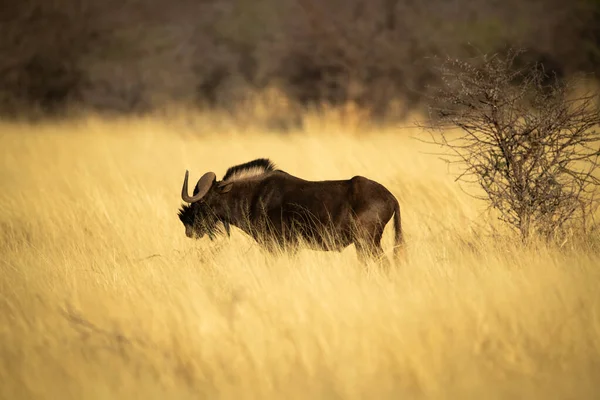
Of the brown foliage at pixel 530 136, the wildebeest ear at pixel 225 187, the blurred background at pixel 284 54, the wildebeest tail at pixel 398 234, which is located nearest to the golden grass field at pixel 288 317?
the wildebeest tail at pixel 398 234

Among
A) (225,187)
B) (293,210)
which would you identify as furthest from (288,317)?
(225,187)

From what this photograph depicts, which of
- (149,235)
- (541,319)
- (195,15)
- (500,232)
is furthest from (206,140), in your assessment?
(195,15)

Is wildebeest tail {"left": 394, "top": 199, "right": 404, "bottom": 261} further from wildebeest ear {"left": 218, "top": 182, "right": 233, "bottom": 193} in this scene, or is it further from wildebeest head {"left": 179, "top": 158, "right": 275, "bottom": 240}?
wildebeest ear {"left": 218, "top": 182, "right": 233, "bottom": 193}

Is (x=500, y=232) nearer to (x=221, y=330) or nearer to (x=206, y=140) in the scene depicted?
(x=221, y=330)

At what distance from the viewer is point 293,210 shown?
6.21 m

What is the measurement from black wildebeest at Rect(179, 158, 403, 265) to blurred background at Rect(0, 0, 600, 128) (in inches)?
419

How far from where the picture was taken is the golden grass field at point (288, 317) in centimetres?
385

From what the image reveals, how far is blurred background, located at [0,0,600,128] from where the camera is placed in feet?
67.6

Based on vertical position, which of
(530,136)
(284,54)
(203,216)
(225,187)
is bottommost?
(203,216)

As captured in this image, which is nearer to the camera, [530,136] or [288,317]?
[288,317]

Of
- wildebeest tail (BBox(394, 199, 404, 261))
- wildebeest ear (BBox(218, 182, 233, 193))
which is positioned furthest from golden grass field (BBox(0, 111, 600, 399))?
wildebeest ear (BBox(218, 182, 233, 193))

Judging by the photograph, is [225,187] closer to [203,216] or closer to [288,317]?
[203,216]

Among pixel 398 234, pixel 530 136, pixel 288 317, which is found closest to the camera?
pixel 288 317

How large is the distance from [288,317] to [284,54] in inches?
773
